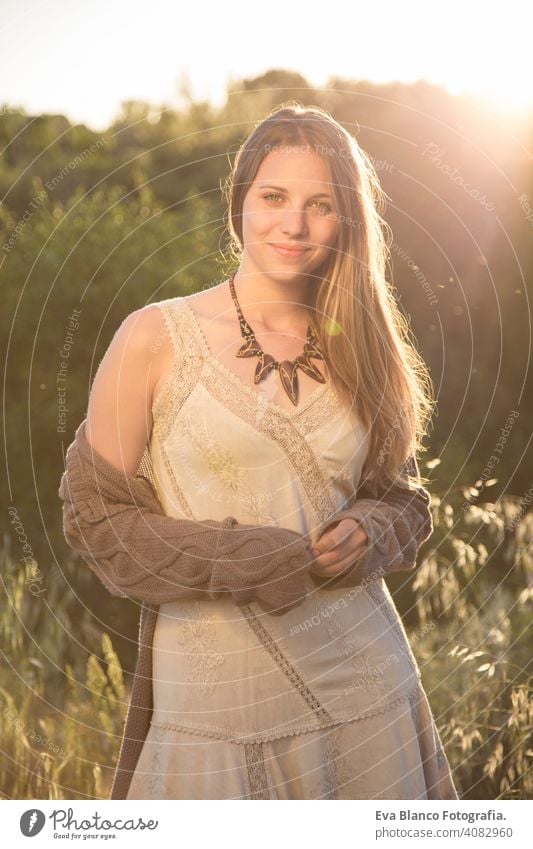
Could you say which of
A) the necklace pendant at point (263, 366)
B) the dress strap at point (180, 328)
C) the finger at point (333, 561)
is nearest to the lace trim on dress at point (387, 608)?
the finger at point (333, 561)

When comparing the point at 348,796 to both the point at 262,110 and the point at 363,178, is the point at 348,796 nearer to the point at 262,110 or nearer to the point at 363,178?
the point at 363,178

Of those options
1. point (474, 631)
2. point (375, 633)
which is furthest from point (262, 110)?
point (375, 633)

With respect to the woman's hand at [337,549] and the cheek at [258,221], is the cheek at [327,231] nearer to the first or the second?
the cheek at [258,221]

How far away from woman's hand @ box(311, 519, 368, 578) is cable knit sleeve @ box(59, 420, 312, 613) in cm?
4

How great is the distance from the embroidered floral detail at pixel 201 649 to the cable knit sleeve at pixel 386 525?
232mm

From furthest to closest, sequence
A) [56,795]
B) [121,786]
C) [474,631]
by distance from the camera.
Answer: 1. [474,631]
2. [56,795]
3. [121,786]

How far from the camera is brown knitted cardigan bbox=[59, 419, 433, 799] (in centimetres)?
196

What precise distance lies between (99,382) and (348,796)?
97 centimetres

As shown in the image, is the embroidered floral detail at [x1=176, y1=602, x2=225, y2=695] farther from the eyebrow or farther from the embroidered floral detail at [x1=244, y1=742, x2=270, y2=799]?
the eyebrow

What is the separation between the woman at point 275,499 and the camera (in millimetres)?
2037

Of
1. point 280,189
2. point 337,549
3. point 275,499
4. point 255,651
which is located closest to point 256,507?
point 275,499

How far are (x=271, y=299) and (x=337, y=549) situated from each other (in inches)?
20.5

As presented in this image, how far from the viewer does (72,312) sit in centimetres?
449

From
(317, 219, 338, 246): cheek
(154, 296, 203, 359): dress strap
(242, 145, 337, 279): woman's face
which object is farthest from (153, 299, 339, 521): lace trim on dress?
(317, 219, 338, 246): cheek
